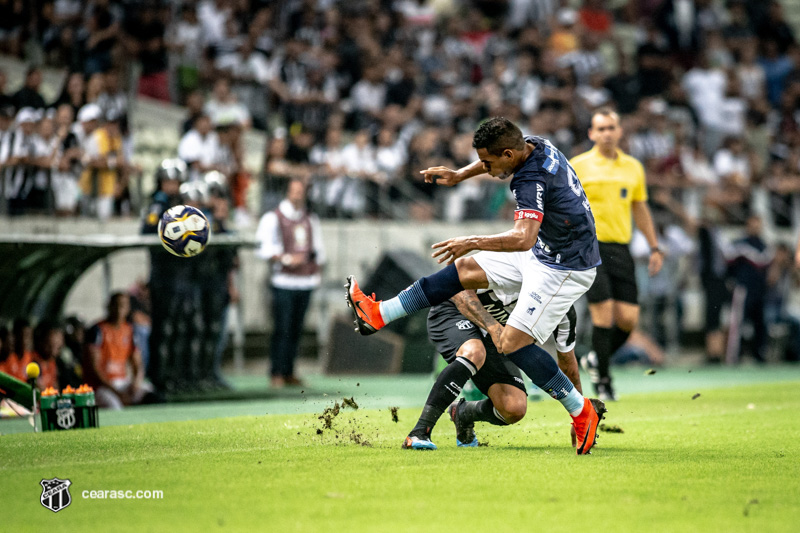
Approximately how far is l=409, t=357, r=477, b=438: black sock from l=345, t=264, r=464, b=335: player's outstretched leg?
1.57ft

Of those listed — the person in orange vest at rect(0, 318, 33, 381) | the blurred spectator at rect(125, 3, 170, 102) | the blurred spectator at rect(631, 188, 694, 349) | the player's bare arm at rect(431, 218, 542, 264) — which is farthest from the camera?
the blurred spectator at rect(631, 188, 694, 349)

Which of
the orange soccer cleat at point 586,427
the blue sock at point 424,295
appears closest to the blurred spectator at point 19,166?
the blue sock at point 424,295

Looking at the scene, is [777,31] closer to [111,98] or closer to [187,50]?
[187,50]

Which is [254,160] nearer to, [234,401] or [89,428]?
[234,401]

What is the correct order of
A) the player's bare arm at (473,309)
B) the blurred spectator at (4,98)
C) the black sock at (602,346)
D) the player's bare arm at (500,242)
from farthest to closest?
the blurred spectator at (4,98), the black sock at (602,346), the player's bare arm at (473,309), the player's bare arm at (500,242)

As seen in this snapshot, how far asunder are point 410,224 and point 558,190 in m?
10.2

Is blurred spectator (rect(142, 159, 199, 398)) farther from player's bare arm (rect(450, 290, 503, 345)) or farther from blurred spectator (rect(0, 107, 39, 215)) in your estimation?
player's bare arm (rect(450, 290, 503, 345))

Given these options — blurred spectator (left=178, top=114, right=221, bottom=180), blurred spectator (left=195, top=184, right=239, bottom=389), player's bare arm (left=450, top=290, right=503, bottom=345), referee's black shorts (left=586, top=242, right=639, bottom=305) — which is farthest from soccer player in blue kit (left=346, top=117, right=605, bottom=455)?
blurred spectator (left=178, top=114, right=221, bottom=180)

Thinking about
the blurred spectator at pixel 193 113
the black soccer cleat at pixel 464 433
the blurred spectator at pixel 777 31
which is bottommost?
the black soccer cleat at pixel 464 433

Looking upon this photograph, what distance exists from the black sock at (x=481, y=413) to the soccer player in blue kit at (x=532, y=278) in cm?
44

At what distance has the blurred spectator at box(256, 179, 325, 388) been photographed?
13.6 m

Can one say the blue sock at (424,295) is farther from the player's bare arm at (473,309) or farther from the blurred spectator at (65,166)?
the blurred spectator at (65,166)

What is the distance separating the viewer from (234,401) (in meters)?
12.1

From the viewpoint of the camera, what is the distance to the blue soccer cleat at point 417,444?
730 centimetres
